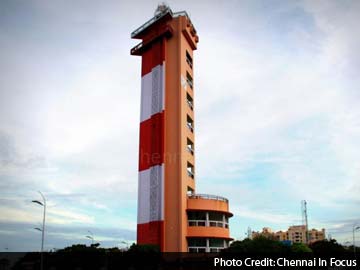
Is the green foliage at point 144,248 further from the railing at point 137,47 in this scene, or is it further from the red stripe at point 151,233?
the railing at point 137,47

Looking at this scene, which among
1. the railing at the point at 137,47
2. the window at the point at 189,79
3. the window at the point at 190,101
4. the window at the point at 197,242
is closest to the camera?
the window at the point at 197,242

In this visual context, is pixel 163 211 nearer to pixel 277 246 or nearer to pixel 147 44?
pixel 277 246

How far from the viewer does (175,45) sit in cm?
6650

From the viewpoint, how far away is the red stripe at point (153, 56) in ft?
217

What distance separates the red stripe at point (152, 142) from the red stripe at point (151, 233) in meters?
9.16

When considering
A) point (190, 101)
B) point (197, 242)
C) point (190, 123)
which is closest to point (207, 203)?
point (197, 242)

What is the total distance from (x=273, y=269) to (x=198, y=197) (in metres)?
18.6

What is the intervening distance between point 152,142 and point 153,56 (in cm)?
1571

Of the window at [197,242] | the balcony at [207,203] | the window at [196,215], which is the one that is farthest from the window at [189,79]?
the window at [197,242]

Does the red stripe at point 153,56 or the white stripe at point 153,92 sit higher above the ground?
the red stripe at point 153,56

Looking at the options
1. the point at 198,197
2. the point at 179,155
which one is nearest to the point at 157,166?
the point at 179,155

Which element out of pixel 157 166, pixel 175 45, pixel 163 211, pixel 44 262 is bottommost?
pixel 44 262

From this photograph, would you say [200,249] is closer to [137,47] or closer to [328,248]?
[328,248]

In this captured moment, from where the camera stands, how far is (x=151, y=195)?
2359 inches
